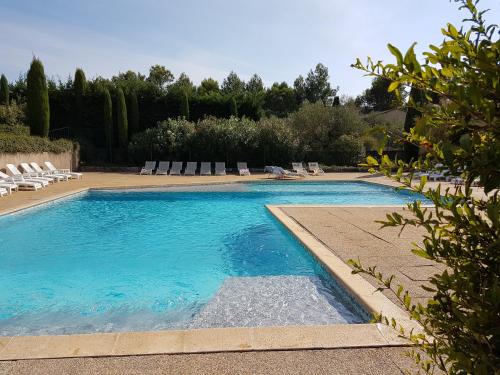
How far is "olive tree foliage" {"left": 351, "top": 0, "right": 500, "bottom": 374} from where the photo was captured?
0.97 metres

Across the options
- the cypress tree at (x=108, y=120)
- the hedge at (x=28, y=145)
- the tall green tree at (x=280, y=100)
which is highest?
the tall green tree at (x=280, y=100)

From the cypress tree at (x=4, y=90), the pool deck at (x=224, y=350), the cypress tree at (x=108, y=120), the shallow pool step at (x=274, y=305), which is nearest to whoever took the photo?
the pool deck at (x=224, y=350)

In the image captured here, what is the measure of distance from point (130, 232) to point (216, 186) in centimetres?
815

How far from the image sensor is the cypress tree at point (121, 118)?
23.4m

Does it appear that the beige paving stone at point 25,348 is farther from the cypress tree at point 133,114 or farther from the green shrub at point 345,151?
the cypress tree at point 133,114

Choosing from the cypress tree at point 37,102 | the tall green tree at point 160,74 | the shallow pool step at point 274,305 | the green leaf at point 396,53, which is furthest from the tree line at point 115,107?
the tall green tree at point 160,74

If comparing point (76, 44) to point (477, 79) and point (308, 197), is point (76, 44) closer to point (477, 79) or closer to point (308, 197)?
point (308, 197)

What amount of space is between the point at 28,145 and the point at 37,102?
434 centimetres

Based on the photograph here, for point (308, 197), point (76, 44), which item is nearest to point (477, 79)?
point (308, 197)

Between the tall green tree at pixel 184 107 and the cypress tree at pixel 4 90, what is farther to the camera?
the tall green tree at pixel 184 107

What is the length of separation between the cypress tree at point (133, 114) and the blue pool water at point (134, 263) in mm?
13048

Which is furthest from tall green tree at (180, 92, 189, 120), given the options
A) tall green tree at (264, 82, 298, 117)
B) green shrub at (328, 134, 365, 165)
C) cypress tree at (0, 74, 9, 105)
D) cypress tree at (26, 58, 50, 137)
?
tall green tree at (264, 82, 298, 117)

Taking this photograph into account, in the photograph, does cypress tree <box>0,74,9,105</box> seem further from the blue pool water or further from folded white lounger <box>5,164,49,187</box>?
the blue pool water

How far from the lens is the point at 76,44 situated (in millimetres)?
15734
